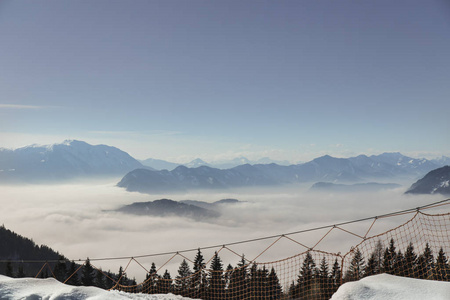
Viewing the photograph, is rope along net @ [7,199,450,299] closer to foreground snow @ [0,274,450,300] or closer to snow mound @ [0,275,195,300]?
foreground snow @ [0,274,450,300]

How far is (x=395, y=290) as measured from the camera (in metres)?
6.88

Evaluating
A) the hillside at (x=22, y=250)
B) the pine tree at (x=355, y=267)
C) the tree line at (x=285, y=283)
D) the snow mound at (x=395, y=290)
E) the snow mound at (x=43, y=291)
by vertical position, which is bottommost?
the hillside at (x=22, y=250)

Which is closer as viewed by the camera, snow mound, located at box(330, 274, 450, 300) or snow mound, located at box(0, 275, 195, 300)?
snow mound, located at box(330, 274, 450, 300)

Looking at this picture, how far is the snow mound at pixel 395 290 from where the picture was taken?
6.62 m

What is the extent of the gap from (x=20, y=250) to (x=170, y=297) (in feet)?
482

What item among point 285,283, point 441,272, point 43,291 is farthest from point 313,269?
point 43,291

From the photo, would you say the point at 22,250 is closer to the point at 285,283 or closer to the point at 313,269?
the point at 313,269

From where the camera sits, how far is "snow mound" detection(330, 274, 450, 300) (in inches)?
261

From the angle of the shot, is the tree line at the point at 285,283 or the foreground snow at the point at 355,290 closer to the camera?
the foreground snow at the point at 355,290

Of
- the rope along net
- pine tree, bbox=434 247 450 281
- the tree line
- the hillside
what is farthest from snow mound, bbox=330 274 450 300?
the hillside

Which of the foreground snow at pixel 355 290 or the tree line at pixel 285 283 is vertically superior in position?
the foreground snow at pixel 355 290

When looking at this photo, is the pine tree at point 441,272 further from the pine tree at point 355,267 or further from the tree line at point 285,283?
the pine tree at point 355,267

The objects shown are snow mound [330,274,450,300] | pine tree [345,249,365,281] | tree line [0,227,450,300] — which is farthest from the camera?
tree line [0,227,450,300]

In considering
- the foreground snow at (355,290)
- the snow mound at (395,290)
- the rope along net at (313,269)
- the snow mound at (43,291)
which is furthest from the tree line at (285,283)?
the snow mound at (395,290)
